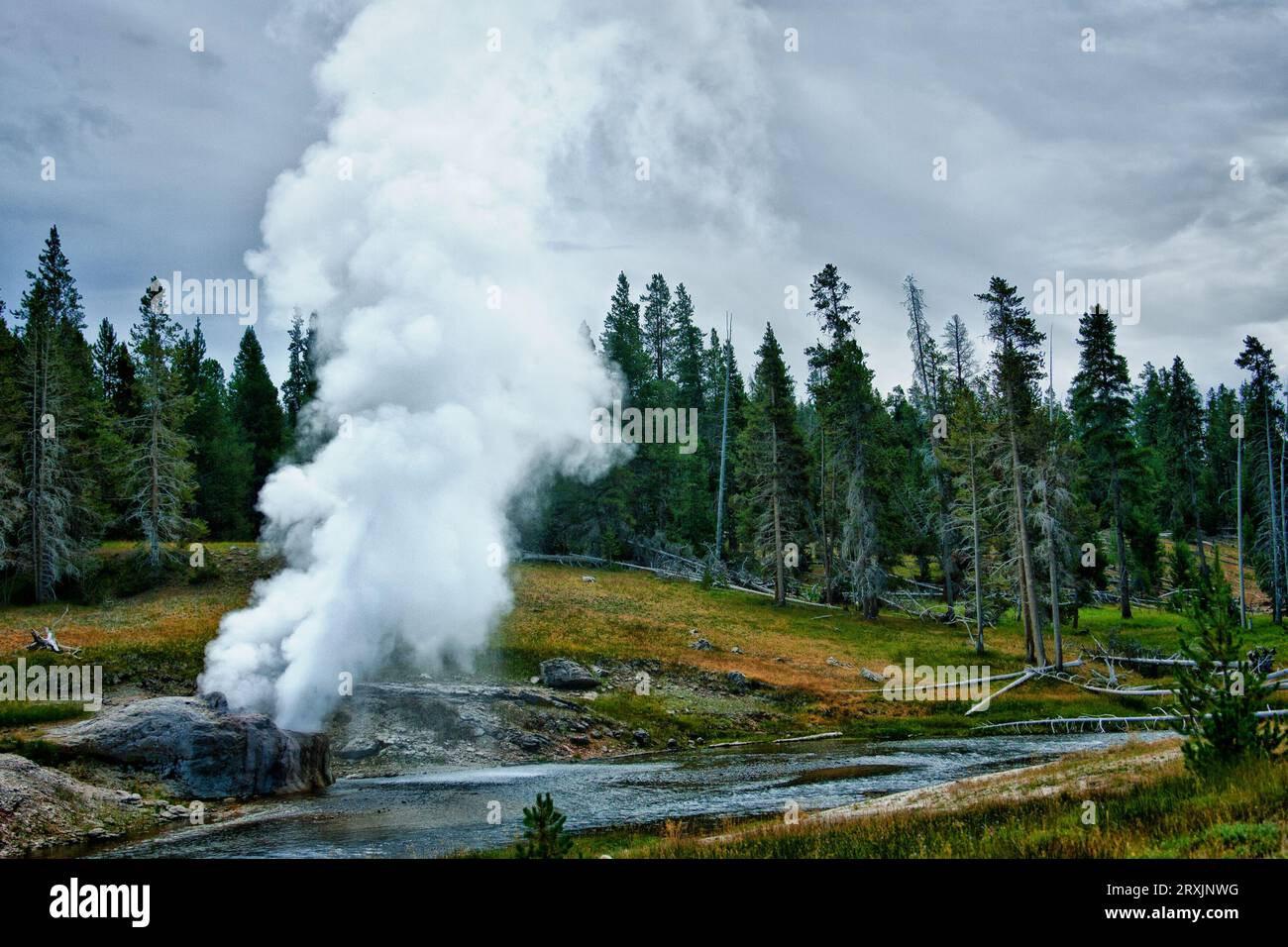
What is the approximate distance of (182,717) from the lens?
22.6 m

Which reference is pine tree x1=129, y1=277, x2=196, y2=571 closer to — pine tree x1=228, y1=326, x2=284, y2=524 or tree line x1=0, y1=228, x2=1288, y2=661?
tree line x1=0, y1=228, x2=1288, y2=661

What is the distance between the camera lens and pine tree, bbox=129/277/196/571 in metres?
49.9

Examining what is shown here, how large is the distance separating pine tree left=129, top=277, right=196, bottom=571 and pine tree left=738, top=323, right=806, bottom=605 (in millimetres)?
39141

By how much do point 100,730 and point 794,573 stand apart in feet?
180

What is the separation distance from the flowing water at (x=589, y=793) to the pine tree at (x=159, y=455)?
112ft

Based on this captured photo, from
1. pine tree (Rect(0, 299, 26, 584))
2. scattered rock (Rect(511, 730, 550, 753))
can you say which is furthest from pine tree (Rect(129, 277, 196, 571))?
scattered rock (Rect(511, 730, 550, 753))

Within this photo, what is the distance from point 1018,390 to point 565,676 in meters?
28.5

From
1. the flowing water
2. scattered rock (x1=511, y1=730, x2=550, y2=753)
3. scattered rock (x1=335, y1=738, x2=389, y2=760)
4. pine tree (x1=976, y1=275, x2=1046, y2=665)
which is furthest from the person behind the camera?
pine tree (x1=976, y1=275, x2=1046, y2=665)

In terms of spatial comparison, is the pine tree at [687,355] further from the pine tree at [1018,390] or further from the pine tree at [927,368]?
the pine tree at [1018,390]

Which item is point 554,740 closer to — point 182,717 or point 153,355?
point 182,717

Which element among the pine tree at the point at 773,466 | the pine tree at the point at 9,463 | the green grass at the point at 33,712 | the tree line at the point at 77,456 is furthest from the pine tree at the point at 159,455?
the pine tree at the point at 773,466
